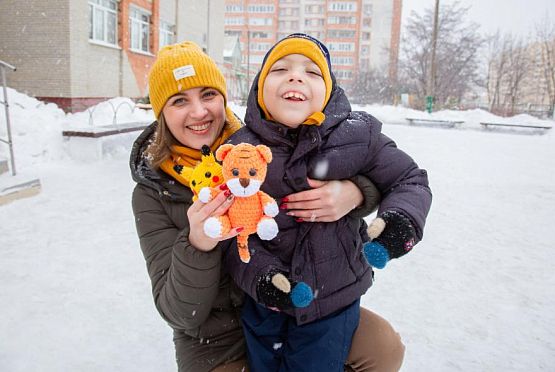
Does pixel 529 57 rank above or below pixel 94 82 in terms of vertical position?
above

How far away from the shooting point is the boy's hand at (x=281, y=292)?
1.26 metres

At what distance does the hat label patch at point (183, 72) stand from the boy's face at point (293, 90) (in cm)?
34

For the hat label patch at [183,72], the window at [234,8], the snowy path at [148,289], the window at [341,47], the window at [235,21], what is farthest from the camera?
the window at [235,21]

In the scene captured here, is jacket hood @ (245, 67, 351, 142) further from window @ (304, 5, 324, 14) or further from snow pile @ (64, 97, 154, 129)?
window @ (304, 5, 324, 14)

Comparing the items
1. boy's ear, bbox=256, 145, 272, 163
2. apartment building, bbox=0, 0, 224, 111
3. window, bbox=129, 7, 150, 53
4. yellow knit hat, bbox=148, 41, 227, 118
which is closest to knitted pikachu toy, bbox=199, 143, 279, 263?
boy's ear, bbox=256, 145, 272, 163

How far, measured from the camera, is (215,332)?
1747mm

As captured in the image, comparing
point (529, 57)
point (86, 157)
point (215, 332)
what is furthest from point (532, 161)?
point (529, 57)

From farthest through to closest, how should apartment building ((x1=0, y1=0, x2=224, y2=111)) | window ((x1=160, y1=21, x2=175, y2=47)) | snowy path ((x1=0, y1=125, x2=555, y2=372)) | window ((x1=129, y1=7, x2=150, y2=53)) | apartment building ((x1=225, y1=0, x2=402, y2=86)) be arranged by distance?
apartment building ((x1=225, y1=0, x2=402, y2=86)) → window ((x1=160, y1=21, x2=175, y2=47)) → window ((x1=129, y1=7, x2=150, y2=53)) → apartment building ((x1=0, y1=0, x2=224, y2=111)) → snowy path ((x1=0, y1=125, x2=555, y2=372))

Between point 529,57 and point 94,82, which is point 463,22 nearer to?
point 529,57

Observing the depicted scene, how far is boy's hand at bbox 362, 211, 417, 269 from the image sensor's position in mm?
1265

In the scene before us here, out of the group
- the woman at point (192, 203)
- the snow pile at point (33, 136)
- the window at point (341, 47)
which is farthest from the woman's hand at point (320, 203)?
the window at point (341, 47)

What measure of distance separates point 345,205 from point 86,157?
7443mm

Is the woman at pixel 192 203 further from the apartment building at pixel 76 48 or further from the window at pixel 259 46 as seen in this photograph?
the window at pixel 259 46

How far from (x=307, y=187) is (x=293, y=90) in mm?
367
